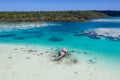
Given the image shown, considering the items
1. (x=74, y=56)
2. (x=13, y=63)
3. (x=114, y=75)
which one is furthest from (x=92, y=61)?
(x=13, y=63)

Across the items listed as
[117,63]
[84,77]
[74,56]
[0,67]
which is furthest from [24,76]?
[117,63]

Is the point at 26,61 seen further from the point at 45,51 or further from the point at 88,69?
the point at 88,69

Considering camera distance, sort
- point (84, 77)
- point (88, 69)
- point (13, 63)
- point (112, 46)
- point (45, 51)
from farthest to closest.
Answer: point (112, 46), point (45, 51), point (13, 63), point (88, 69), point (84, 77)

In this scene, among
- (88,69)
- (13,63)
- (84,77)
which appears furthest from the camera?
(13,63)

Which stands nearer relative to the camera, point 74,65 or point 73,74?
point 73,74

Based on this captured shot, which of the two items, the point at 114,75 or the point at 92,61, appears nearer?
the point at 114,75

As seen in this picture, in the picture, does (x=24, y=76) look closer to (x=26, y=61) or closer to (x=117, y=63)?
(x=26, y=61)
